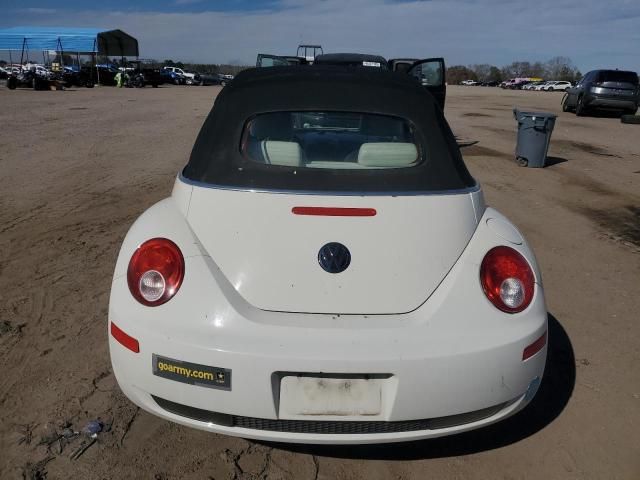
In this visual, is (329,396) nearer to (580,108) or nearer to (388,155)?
(388,155)

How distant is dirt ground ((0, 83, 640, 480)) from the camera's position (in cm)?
245

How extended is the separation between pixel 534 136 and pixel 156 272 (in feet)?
31.3

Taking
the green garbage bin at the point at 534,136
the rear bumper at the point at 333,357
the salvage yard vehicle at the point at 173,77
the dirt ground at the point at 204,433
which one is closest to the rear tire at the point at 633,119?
the green garbage bin at the point at 534,136

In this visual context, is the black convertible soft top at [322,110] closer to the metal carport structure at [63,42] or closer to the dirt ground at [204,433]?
the dirt ground at [204,433]

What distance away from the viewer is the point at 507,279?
2242mm

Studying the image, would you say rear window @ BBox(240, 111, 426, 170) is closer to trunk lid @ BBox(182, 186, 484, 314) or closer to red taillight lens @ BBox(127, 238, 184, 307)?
trunk lid @ BBox(182, 186, 484, 314)

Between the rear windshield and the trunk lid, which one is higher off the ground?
the rear windshield

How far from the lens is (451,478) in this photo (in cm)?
240

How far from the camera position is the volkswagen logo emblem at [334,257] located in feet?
7.09

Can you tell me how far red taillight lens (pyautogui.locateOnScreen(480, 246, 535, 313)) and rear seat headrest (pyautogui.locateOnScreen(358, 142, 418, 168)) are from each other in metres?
0.69

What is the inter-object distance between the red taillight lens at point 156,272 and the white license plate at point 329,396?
24.0 inches

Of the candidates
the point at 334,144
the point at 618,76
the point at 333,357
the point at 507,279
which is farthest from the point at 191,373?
the point at 618,76

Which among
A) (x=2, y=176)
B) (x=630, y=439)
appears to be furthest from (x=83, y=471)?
(x=2, y=176)

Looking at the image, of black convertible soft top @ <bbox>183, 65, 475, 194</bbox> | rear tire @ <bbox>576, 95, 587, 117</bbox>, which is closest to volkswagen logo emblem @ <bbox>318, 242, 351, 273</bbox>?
black convertible soft top @ <bbox>183, 65, 475, 194</bbox>
